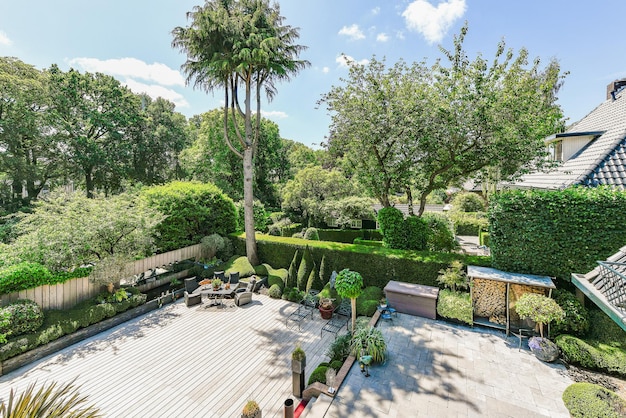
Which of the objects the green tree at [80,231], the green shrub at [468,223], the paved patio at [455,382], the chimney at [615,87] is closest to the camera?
the paved patio at [455,382]

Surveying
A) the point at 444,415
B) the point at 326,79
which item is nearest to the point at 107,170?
the point at 326,79

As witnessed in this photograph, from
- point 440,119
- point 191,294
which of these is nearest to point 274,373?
point 191,294

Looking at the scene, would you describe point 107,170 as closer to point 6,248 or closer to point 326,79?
point 6,248

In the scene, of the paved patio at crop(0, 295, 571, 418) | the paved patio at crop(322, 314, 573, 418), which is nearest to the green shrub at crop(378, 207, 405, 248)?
the paved patio at crop(0, 295, 571, 418)

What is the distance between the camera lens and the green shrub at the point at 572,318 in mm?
7383

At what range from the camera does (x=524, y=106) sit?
1045cm

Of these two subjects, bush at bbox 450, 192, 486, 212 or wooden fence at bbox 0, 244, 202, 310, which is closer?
wooden fence at bbox 0, 244, 202, 310

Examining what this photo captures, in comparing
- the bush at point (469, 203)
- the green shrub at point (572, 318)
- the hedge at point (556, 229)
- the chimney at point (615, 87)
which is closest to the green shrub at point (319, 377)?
the green shrub at point (572, 318)

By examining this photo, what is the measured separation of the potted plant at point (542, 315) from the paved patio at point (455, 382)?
0.26 metres

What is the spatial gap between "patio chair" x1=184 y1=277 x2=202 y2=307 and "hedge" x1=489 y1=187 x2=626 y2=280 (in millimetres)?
11893

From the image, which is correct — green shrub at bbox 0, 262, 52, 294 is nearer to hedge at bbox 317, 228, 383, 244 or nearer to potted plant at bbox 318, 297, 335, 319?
potted plant at bbox 318, 297, 335, 319

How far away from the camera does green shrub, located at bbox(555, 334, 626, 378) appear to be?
6.36m

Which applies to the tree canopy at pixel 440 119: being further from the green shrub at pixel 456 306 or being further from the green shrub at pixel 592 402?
the green shrub at pixel 592 402

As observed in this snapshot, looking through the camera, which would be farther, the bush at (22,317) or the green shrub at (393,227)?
the green shrub at (393,227)
